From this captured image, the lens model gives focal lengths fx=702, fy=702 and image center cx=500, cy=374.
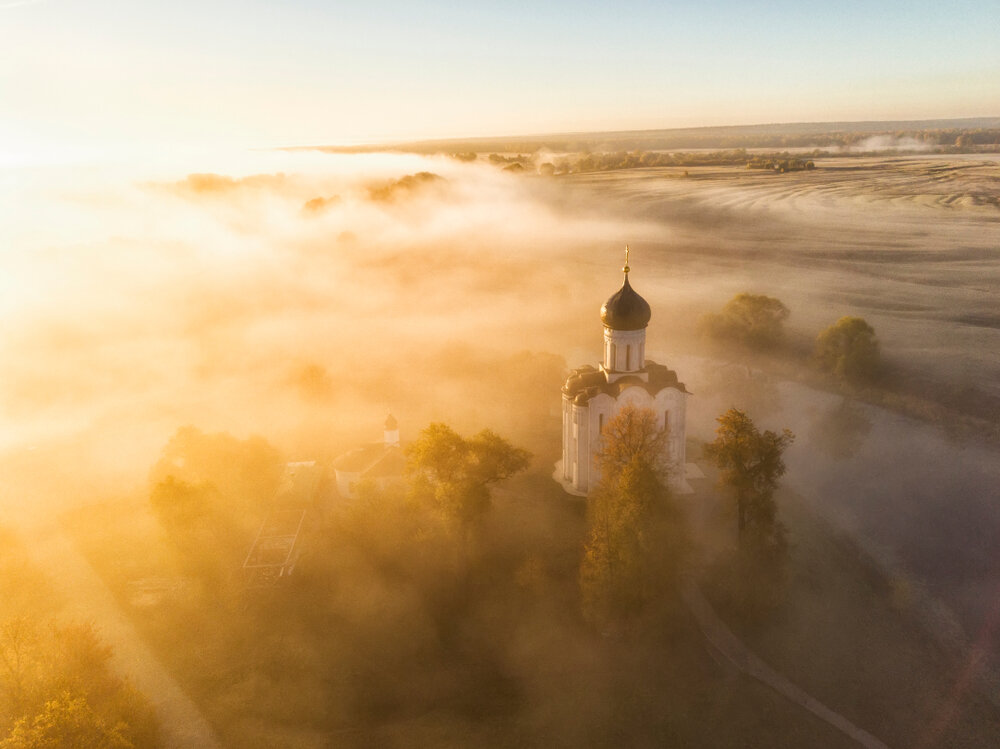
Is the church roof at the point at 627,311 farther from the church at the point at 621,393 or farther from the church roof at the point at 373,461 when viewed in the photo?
the church roof at the point at 373,461

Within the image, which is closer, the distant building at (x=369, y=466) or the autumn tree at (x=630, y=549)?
the autumn tree at (x=630, y=549)

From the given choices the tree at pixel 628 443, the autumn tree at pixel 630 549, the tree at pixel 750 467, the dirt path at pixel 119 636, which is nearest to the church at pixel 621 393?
the tree at pixel 628 443

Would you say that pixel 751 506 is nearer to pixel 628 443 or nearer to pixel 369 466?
pixel 628 443

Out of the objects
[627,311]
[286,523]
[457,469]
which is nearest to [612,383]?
[627,311]

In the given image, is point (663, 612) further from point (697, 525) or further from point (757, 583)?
point (697, 525)

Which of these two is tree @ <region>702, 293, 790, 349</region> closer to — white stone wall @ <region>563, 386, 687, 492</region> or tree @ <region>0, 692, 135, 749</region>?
white stone wall @ <region>563, 386, 687, 492</region>
